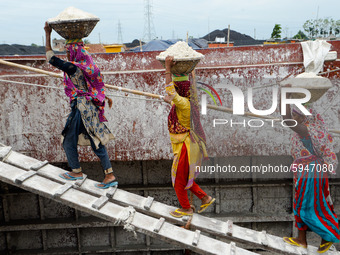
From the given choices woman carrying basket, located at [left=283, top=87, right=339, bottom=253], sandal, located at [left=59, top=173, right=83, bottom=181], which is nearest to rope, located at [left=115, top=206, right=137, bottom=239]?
sandal, located at [left=59, top=173, right=83, bottom=181]

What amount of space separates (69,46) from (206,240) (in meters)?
2.14

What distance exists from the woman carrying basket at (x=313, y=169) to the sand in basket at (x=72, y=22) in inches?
74.9

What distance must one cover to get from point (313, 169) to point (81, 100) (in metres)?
2.14

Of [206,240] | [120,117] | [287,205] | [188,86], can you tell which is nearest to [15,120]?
[120,117]

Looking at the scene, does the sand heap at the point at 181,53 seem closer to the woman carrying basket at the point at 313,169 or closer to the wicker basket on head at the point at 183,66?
the wicker basket on head at the point at 183,66

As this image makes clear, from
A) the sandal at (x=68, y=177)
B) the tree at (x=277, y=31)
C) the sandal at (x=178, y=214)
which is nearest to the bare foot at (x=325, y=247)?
the sandal at (x=178, y=214)

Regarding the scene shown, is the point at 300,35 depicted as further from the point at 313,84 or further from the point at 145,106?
the point at 313,84

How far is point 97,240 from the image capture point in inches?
199

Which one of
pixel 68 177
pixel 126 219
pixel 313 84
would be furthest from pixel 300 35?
pixel 126 219

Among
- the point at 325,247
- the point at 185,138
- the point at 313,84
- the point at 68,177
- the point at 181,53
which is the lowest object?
the point at 325,247

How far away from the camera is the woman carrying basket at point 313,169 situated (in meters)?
2.90

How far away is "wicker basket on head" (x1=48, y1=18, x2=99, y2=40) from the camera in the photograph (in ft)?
9.81

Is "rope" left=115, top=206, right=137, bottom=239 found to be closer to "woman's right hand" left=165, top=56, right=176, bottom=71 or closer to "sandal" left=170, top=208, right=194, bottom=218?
"sandal" left=170, top=208, right=194, bottom=218

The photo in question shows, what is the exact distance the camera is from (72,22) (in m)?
2.99
